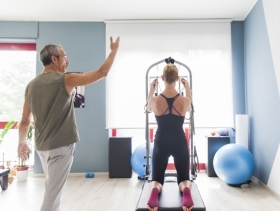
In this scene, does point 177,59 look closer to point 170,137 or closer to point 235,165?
point 235,165

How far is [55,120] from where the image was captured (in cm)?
154

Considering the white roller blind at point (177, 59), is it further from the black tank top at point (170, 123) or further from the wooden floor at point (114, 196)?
the black tank top at point (170, 123)

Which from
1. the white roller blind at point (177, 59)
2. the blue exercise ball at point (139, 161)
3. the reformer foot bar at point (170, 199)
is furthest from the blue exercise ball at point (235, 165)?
the reformer foot bar at point (170, 199)

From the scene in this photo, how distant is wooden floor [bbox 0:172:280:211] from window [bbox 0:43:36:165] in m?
1.38

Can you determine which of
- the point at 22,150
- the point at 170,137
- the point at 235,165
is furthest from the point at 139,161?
the point at 22,150

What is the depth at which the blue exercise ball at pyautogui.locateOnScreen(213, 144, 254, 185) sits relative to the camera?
3254 millimetres

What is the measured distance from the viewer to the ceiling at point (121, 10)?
12.2 feet

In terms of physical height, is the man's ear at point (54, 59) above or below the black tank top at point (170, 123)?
above

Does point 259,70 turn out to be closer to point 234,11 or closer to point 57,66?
point 234,11

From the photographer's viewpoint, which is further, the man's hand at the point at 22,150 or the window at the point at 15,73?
the window at the point at 15,73

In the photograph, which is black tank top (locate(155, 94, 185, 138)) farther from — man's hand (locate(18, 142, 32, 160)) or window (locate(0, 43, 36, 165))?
window (locate(0, 43, 36, 165))

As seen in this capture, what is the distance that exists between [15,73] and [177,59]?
295 cm

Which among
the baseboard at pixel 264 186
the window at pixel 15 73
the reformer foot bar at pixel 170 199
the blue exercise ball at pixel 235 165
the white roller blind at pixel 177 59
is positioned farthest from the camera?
the window at pixel 15 73

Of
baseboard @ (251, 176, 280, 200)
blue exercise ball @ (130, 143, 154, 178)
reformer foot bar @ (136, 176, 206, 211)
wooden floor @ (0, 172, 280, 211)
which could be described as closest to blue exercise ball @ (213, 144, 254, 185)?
wooden floor @ (0, 172, 280, 211)
